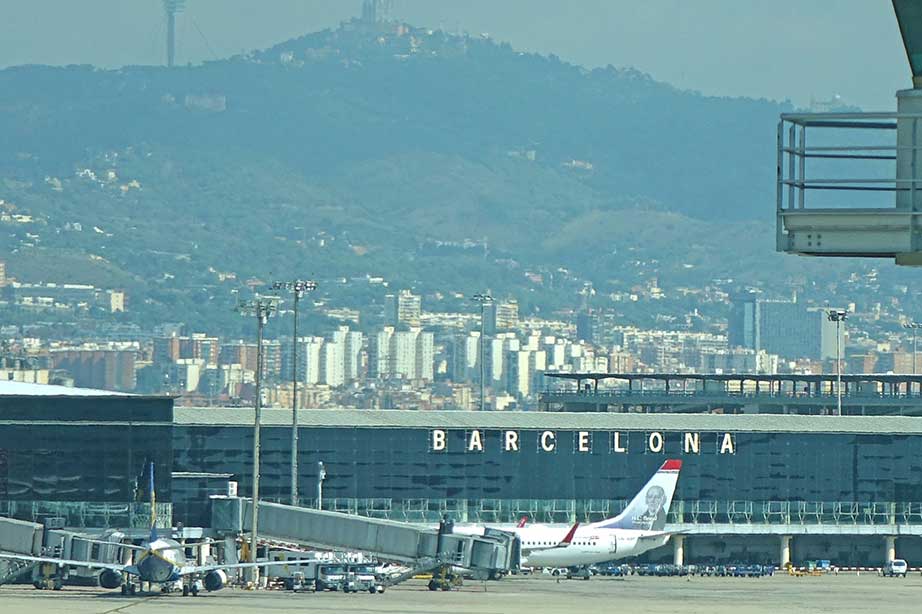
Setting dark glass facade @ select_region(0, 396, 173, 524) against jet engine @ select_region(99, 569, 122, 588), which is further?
dark glass facade @ select_region(0, 396, 173, 524)

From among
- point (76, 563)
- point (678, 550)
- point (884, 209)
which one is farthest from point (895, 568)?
point (884, 209)

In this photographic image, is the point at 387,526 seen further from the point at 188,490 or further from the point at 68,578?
the point at 188,490

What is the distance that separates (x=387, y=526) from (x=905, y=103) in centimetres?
8424

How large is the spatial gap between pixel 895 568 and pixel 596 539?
2852 cm

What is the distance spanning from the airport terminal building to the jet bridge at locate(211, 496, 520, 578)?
2247cm

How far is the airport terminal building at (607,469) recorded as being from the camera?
130 meters

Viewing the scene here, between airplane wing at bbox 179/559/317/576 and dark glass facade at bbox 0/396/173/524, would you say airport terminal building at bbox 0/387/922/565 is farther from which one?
airplane wing at bbox 179/559/317/576

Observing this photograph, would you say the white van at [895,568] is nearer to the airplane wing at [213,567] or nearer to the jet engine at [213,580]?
the airplane wing at [213,567]

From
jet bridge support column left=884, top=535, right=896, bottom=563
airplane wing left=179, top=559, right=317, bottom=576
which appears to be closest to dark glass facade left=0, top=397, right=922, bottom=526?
jet bridge support column left=884, top=535, right=896, bottom=563

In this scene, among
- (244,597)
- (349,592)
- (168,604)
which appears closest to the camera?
(168,604)

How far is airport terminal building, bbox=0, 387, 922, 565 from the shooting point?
13000 centimetres

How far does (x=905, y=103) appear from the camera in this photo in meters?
16.9

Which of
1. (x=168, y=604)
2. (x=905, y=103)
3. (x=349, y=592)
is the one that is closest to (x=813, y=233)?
(x=905, y=103)

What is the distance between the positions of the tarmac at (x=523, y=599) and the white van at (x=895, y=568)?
17.6 meters
